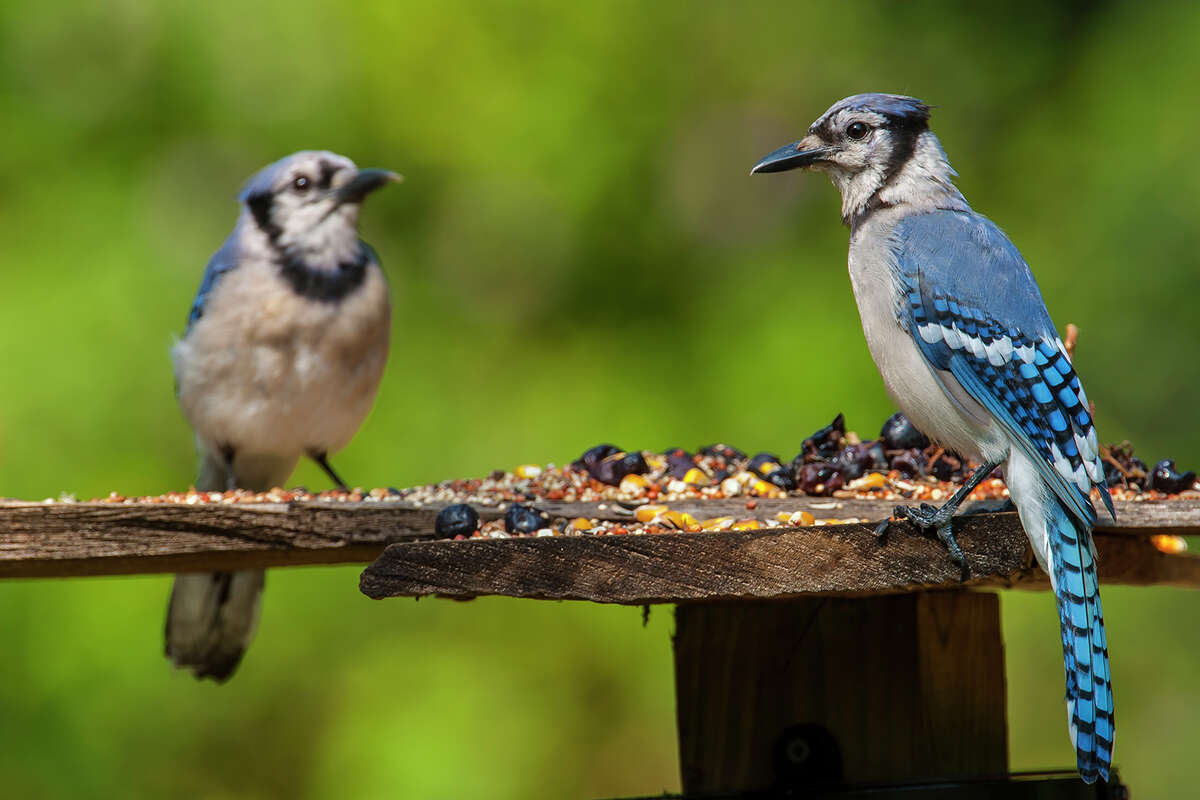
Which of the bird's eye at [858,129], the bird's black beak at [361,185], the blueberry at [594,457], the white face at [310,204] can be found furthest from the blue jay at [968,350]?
the white face at [310,204]

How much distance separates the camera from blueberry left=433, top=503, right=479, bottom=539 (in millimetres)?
2350

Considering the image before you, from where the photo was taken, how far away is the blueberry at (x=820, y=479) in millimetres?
2502

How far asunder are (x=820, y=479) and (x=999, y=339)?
0.50 metres

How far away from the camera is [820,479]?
2516 mm

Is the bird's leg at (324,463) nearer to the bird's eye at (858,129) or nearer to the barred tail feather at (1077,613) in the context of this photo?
the bird's eye at (858,129)

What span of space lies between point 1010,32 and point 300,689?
147 inches

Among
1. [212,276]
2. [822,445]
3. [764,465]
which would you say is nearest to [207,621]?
[212,276]

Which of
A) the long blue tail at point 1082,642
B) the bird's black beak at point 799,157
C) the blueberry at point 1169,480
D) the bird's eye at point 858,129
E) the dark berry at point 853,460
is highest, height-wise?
the bird's eye at point 858,129

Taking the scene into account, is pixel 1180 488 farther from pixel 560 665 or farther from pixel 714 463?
pixel 560 665

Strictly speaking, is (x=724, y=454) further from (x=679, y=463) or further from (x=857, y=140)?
(x=857, y=140)

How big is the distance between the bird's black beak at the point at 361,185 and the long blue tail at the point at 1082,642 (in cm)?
247

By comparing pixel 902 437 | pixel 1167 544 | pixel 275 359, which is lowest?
pixel 1167 544

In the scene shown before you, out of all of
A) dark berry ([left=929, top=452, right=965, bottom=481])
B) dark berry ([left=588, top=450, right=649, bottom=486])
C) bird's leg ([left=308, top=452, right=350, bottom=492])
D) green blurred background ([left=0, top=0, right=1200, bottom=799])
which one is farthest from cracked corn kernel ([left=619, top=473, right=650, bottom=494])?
green blurred background ([left=0, top=0, right=1200, bottom=799])

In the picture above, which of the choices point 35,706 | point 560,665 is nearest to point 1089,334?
point 560,665
